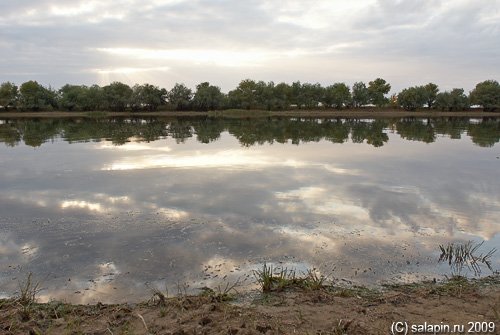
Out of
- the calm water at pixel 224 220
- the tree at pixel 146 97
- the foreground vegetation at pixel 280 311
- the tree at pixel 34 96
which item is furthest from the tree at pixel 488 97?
the tree at pixel 34 96

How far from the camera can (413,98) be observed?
348ft

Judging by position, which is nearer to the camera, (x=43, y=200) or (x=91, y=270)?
(x=91, y=270)

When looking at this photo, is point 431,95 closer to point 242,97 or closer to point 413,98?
point 413,98

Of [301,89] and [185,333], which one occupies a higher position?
[301,89]

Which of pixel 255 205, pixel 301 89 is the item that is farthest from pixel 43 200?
pixel 301 89

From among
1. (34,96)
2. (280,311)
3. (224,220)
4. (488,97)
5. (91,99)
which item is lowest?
(280,311)

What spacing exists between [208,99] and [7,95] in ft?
183

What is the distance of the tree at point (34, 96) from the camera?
96188 mm

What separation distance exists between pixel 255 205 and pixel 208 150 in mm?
11673

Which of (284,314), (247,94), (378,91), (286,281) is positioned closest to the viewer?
(284,314)

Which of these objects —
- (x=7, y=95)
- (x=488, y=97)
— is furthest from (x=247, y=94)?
(x=488, y=97)

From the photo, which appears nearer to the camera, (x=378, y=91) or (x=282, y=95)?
(x=282, y=95)

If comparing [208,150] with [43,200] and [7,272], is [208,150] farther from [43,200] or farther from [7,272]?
[7,272]

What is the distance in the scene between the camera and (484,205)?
10.1 m
